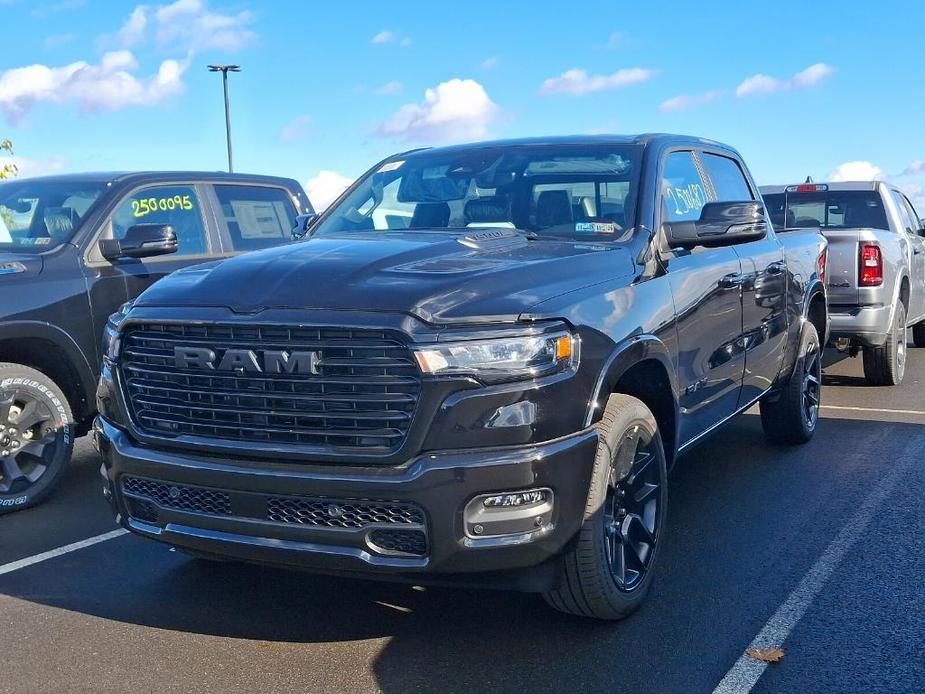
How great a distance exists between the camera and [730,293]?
16.9 feet

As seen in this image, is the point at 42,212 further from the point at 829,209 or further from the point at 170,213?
the point at 829,209

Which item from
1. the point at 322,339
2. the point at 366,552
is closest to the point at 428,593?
the point at 366,552

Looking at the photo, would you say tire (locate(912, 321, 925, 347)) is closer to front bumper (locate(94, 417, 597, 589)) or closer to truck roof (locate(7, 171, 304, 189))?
truck roof (locate(7, 171, 304, 189))

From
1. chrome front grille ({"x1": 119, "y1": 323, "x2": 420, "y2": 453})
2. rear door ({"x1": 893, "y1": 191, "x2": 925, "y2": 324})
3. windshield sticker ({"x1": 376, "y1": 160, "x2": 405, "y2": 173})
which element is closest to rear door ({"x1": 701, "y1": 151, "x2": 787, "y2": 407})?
windshield sticker ({"x1": 376, "y1": 160, "x2": 405, "y2": 173})

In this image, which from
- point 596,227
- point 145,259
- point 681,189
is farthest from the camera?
point 145,259

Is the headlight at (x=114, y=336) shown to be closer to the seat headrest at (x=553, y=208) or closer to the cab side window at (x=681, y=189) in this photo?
the seat headrest at (x=553, y=208)

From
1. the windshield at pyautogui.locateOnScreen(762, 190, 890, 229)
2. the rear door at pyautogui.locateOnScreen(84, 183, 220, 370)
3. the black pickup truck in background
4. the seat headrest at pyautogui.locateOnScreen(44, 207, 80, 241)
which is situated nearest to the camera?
the black pickup truck in background

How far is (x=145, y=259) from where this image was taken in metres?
6.48

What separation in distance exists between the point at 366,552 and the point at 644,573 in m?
1.29

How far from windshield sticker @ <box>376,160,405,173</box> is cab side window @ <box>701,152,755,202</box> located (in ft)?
5.59

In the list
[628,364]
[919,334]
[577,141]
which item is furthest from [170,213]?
[919,334]

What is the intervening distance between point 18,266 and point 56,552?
5.55ft

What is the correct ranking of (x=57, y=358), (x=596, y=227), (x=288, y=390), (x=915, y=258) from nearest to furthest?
(x=288, y=390) → (x=596, y=227) → (x=57, y=358) → (x=915, y=258)

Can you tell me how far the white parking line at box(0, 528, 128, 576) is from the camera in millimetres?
4758
